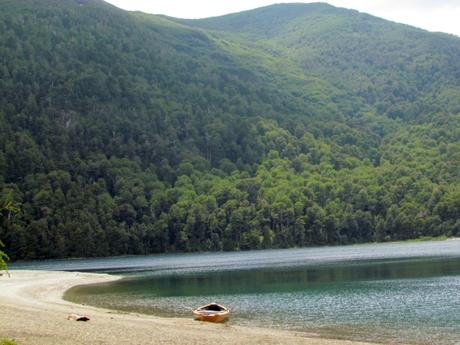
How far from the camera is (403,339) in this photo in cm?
4175

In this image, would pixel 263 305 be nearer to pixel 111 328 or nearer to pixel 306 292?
→ pixel 306 292

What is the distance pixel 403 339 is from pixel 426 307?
47.3 feet

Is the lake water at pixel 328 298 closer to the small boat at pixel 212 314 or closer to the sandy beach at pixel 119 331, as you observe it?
the small boat at pixel 212 314

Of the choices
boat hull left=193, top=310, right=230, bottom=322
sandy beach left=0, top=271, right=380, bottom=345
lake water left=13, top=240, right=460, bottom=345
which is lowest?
lake water left=13, top=240, right=460, bottom=345

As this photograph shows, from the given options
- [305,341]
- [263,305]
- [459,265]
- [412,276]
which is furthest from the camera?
[459,265]

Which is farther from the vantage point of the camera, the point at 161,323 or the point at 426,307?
the point at 426,307

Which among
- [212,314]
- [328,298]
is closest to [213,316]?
[212,314]

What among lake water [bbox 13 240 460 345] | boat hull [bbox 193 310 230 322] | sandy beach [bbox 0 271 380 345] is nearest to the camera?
sandy beach [bbox 0 271 380 345]

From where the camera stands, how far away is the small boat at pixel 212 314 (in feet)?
167

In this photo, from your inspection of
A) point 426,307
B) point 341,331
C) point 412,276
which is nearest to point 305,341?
point 341,331

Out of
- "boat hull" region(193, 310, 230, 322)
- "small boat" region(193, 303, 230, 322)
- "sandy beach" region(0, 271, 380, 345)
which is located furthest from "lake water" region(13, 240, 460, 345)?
"sandy beach" region(0, 271, 380, 345)

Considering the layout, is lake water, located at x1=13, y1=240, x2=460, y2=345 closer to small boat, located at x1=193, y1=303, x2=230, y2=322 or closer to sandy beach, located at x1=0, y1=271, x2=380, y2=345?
small boat, located at x1=193, y1=303, x2=230, y2=322

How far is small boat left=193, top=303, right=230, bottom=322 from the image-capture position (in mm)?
50938

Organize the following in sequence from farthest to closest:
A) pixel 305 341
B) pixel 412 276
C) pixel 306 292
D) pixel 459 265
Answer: pixel 459 265 → pixel 412 276 → pixel 306 292 → pixel 305 341
